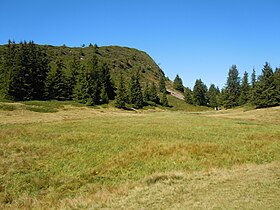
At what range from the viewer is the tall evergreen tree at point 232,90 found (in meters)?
106

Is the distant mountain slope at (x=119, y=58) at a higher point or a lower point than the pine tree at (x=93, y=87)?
higher

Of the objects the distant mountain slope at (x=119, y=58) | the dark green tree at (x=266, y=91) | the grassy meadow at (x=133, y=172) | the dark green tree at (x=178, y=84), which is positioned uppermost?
the distant mountain slope at (x=119, y=58)

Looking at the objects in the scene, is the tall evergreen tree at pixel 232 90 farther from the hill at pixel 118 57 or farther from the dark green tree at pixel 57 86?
the dark green tree at pixel 57 86

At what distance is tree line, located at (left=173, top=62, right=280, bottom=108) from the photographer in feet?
249

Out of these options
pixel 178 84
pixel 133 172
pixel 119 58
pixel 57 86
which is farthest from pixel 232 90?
pixel 133 172

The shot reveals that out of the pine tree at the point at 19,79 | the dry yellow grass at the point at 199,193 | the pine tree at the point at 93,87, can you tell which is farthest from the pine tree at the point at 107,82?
the dry yellow grass at the point at 199,193

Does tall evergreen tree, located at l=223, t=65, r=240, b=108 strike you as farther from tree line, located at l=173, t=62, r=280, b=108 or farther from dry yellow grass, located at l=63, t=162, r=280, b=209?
dry yellow grass, located at l=63, t=162, r=280, b=209

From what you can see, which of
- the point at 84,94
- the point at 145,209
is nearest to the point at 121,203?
the point at 145,209

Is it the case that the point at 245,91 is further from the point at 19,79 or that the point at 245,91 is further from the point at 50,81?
the point at 19,79

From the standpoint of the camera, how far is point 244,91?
104m

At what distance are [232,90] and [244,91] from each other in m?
4.86

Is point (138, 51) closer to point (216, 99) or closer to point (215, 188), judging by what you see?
point (216, 99)

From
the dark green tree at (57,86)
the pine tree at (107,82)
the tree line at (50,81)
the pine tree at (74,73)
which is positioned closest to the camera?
the tree line at (50,81)

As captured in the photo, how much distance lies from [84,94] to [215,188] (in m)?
71.0
